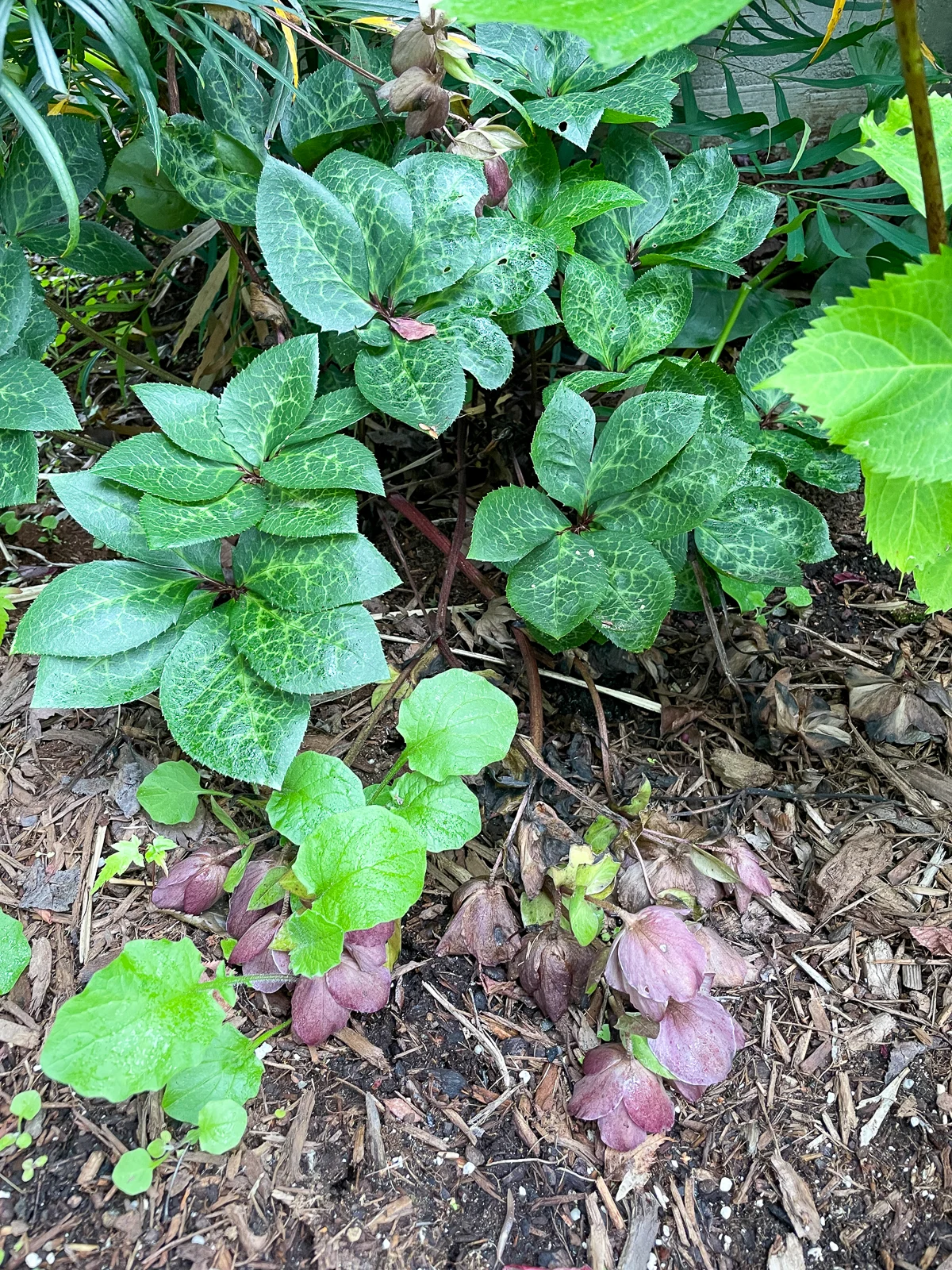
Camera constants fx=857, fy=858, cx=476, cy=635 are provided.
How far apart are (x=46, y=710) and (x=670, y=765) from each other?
3.21 ft

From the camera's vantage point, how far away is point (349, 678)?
1057mm

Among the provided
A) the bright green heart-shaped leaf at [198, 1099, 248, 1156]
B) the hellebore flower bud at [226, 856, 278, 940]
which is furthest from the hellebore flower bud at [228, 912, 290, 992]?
the bright green heart-shaped leaf at [198, 1099, 248, 1156]

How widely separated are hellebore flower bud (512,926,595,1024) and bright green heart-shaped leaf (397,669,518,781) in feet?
0.76

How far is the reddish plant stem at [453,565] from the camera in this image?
1.35 m

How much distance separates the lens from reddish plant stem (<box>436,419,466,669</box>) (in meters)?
1.35

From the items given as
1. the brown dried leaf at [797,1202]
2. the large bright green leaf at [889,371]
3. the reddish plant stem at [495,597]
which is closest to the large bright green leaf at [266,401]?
the reddish plant stem at [495,597]

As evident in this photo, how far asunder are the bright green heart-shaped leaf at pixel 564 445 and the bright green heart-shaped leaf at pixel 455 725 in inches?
11.2

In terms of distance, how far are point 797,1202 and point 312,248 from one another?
1.28m

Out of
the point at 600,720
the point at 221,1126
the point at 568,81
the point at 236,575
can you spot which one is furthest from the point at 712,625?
the point at 221,1126

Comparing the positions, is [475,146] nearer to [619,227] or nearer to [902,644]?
[619,227]

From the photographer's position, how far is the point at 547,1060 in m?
1.05

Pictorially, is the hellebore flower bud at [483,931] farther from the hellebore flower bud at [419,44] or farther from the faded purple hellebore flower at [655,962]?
the hellebore flower bud at [419,44]

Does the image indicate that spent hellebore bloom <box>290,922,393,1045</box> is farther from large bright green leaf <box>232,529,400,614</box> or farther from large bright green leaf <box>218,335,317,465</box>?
large bright green leaf <box>218,335,317,465</box>

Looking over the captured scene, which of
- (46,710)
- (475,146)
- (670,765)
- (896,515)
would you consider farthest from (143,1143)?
(475,146)
